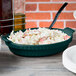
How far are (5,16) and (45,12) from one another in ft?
1.64

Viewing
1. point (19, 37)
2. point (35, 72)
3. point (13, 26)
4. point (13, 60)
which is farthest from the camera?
point (13, 26)

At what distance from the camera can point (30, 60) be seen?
1.08 meters

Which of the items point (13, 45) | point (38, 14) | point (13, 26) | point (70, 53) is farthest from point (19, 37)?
point (38, 14)

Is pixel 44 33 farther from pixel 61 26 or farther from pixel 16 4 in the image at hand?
pixel 61 26

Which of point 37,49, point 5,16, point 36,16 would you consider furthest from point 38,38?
point 36,16

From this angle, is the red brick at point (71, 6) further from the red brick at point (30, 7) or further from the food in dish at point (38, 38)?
the food in dish at point (38, 38)

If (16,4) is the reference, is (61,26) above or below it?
below

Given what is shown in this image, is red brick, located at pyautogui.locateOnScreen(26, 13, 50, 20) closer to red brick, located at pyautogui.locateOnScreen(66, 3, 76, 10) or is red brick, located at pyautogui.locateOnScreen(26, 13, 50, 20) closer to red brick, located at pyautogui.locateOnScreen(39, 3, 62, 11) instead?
red brick, located at pyautogui.locateOnScreen(39, 3, 62, 11)

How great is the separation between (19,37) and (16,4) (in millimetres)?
531

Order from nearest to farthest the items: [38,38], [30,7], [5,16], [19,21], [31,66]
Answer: [31,66], [38,38], [5,16], [19,21], [30,7]

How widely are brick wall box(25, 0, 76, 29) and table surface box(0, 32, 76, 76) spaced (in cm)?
83

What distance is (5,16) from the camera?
61.6 inches

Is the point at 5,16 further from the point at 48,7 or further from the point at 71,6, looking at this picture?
the point at 71,6

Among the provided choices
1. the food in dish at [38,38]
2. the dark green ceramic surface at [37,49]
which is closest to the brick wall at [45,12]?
the food in dish at [38,38]
